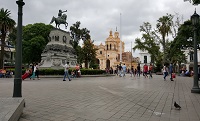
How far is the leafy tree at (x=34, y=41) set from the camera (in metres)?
43.9

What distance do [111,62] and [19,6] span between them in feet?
310

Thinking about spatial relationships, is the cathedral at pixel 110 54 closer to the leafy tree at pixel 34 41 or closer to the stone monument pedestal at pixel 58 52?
the leafy tree at pixel 34 41

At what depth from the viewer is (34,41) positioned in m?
43.4

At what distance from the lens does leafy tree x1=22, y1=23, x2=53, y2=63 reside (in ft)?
144

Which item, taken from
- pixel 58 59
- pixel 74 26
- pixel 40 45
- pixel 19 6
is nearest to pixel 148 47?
pixel 74 26

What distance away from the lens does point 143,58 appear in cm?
7769

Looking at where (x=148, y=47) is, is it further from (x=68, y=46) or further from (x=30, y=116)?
(x=30, y=116)

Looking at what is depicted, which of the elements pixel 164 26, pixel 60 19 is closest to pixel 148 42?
pixel 164 26

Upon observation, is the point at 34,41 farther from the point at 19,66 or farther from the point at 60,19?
the point at 19,66

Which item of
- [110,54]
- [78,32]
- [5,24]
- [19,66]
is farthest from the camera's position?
[110,54]

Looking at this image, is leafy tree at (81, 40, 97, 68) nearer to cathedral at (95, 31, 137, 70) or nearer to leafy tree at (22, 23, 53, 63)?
leafy tree at (22, 23, 53, 63)

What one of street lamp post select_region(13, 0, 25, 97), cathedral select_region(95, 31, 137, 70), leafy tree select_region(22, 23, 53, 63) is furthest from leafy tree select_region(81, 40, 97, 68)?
cathedral select_region(95, 31, 137, 70)

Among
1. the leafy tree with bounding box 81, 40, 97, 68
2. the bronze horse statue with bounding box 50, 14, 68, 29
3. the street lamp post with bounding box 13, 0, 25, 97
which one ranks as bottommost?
the street lamp post with bounding box 13, 0, 25, 97

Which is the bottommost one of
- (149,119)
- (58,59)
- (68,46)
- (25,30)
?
(149,119)
